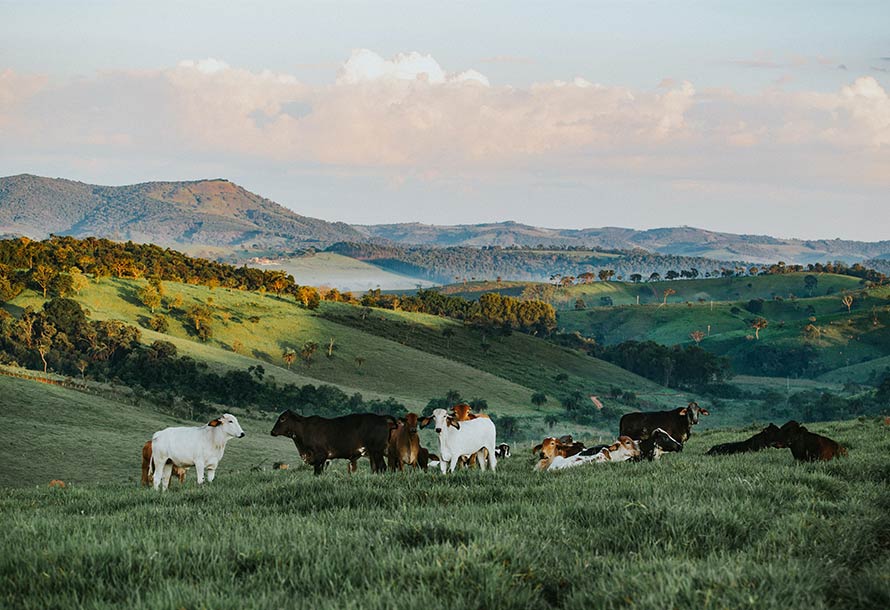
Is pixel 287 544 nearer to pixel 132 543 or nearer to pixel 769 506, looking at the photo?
pixel 132 543

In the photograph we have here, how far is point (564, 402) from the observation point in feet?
453

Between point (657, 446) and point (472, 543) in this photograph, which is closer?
point (472, 543)

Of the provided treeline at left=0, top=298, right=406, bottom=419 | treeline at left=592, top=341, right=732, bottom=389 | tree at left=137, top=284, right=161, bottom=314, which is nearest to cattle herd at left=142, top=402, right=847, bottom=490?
treeline at left=0, top=298, right=406, bottom=419

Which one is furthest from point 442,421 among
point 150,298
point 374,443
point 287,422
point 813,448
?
point 150,298

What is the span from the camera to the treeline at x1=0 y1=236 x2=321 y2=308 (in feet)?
417

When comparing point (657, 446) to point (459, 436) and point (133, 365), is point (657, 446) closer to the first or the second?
point (459, 436)

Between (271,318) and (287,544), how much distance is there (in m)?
147

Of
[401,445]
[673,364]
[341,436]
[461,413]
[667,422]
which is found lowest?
[673,364]

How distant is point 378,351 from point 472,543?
140 metres

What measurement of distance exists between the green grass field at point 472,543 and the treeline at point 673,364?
162m

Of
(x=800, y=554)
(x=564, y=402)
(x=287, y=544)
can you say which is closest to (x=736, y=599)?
(x=800, y=554)

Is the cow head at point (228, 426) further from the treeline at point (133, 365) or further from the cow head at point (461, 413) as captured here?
the treeline at point (133, 365)

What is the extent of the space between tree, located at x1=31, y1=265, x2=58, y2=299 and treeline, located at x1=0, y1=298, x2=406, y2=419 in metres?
10.8

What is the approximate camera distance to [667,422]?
24.8 meters
